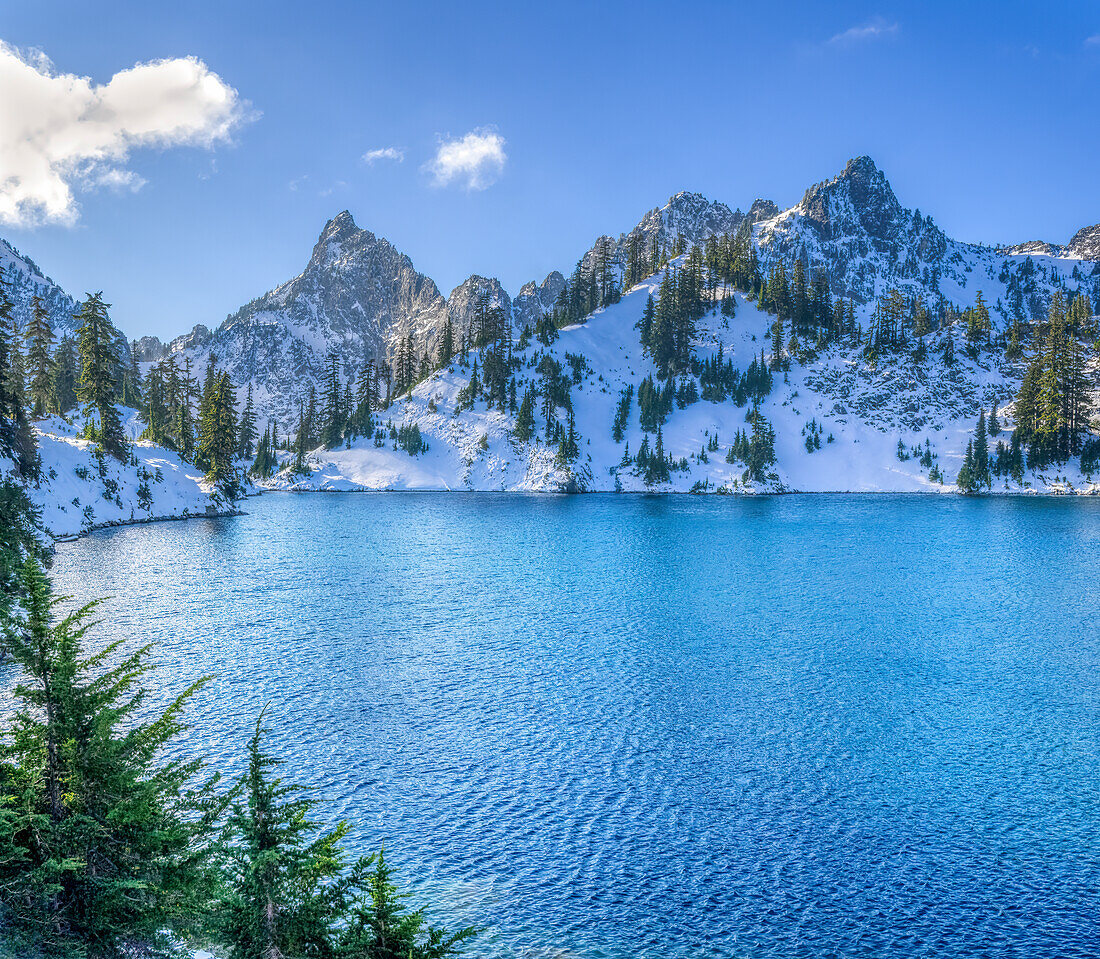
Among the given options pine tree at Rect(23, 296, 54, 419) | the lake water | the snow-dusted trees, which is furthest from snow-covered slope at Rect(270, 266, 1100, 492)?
the lake water

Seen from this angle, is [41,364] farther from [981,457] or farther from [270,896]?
[981,457]

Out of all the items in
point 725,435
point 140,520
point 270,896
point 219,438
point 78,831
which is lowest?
point 270,896

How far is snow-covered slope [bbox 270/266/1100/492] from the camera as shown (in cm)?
16388

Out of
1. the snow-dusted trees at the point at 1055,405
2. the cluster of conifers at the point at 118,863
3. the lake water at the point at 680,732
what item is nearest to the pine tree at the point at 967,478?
the snow-dusted trees at the point at 1055,405

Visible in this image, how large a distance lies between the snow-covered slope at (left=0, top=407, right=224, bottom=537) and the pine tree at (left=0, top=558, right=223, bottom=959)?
67916 mm

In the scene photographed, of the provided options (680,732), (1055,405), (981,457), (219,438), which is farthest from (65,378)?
(1055,405)

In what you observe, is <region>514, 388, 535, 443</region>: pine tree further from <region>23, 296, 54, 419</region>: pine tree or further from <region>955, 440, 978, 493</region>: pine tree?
<region>955, 440, 978, 493</region>: pine tree

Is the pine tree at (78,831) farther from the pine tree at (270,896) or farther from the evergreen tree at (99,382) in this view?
the evergreen tree at (99,382)

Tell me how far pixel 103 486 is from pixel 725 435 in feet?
449

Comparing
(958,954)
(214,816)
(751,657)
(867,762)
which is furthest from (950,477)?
(214,816)

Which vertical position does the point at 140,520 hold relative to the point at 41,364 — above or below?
below

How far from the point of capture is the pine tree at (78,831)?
29.6ft

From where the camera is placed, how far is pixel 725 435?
582 ft

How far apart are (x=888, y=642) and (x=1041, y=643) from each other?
8834mm
